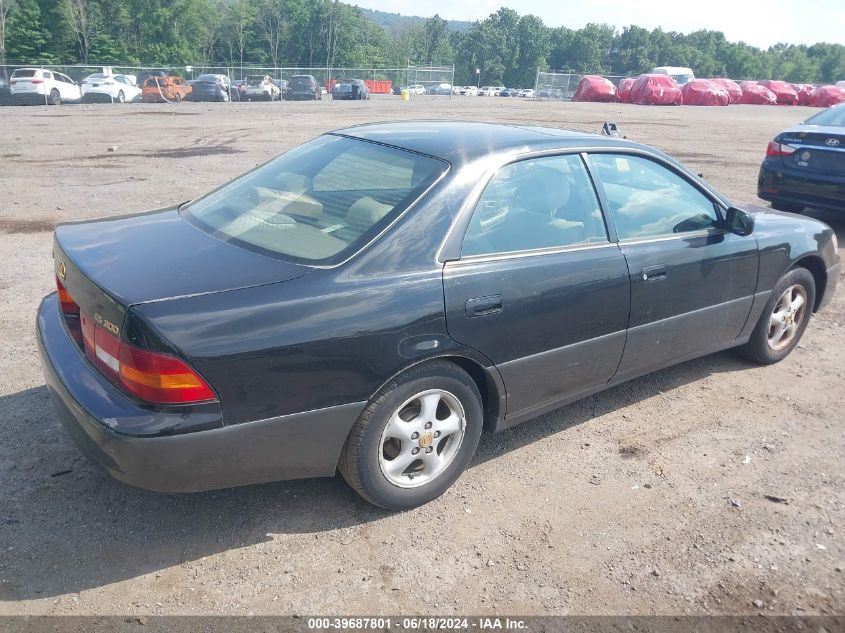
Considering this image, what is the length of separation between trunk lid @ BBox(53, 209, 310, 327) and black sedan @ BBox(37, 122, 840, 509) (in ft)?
0.04

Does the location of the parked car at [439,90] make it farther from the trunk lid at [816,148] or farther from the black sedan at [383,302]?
the black sedan at [383,302]

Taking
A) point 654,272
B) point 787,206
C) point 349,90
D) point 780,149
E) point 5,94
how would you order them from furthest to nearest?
1. point 349,90
2. point 5,94
3. point 787,206
4. point 780,149
5. point 654,272

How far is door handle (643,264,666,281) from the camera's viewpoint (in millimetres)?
3705

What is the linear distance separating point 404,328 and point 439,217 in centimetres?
56

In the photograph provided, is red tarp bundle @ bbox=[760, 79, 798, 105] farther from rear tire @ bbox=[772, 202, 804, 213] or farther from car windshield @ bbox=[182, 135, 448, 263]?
car windshield @ bbox=[182, 135, 448, 263]

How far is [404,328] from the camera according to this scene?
2824 mm

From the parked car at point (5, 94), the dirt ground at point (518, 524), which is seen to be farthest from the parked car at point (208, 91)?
the dirt ground at point (518, 524)

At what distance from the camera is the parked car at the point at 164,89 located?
3594 cm

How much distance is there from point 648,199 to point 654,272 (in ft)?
1.59

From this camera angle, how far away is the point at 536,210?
137 inches

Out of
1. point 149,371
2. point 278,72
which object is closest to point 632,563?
point 149,371

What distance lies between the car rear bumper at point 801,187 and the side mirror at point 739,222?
4.69 m

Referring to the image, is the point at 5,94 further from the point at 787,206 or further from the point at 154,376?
the point at 154,376

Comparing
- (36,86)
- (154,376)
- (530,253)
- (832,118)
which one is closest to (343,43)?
(36,86)
